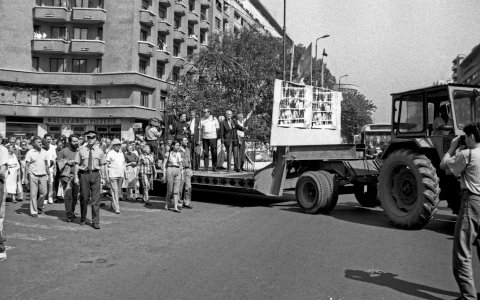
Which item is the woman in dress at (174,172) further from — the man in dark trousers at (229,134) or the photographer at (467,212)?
the photographer at (467,212)

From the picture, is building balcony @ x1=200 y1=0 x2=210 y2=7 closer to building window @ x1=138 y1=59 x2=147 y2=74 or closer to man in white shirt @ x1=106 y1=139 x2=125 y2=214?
building window @ x1=138 y1=59 x2=147 y2=74

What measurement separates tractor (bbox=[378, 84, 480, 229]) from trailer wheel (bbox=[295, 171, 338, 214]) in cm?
150

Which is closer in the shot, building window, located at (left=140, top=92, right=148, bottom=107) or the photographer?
the photographer

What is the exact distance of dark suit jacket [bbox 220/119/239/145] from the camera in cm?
1370

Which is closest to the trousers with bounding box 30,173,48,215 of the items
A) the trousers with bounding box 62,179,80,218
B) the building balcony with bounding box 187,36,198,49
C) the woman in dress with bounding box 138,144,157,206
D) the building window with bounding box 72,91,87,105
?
the trousers with bounding box 62,179,80,218

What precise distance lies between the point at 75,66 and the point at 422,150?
36825 mm

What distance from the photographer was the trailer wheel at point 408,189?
8137 mm

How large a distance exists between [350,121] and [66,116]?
32235mm

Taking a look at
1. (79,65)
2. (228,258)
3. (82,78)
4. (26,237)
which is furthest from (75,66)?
(228,258)

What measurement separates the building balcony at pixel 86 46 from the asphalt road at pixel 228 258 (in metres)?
30.8

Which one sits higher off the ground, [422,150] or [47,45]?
[47,45]

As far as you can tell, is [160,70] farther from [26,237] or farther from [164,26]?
[26,237]

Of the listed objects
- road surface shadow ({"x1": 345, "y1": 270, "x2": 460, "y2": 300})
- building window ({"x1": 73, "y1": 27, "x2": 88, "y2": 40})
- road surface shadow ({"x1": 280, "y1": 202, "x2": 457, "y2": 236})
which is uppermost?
building window ({"x1": 73, "y1": 27, "x2": 88, "y2": 40})

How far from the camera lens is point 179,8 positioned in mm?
46188
